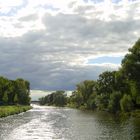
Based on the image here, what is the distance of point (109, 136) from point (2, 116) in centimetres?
5465

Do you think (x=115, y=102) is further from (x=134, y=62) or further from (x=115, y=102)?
(x=134, y=62)

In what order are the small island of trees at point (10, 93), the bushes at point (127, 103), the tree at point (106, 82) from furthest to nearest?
the small island of trees at point (10, 93), the tree at point (106, 82), the bushes at point (127, 103)

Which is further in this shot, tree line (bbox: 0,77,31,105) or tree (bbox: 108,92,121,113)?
tree line (bbox: 0,77,31,105)

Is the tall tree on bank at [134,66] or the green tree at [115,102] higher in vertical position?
the tall tree on bank at [134,66]

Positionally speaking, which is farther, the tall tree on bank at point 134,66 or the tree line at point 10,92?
the tree line at point 10,92

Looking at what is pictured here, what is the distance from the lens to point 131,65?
331ft

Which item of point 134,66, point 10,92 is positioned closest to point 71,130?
point 134,66

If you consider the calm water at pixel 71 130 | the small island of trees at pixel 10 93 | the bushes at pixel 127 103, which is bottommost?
the calm water at pixel 71 130

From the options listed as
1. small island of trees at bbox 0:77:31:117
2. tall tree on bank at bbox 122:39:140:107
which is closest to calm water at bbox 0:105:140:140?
tall tree on bank at bbox 122:39:140:107

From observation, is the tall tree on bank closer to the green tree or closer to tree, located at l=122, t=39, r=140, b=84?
tree, located at l=122, t=39, r=140, b=84

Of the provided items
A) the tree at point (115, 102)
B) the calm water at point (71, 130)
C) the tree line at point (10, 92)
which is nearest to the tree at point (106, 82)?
the tree at point (115, 102)

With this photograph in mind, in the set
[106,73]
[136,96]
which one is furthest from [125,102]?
[106,73]

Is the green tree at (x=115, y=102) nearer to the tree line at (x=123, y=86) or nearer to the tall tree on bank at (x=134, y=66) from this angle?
the tree line at (x=123, y=86)

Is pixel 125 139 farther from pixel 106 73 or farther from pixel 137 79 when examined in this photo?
pixel 106 73
